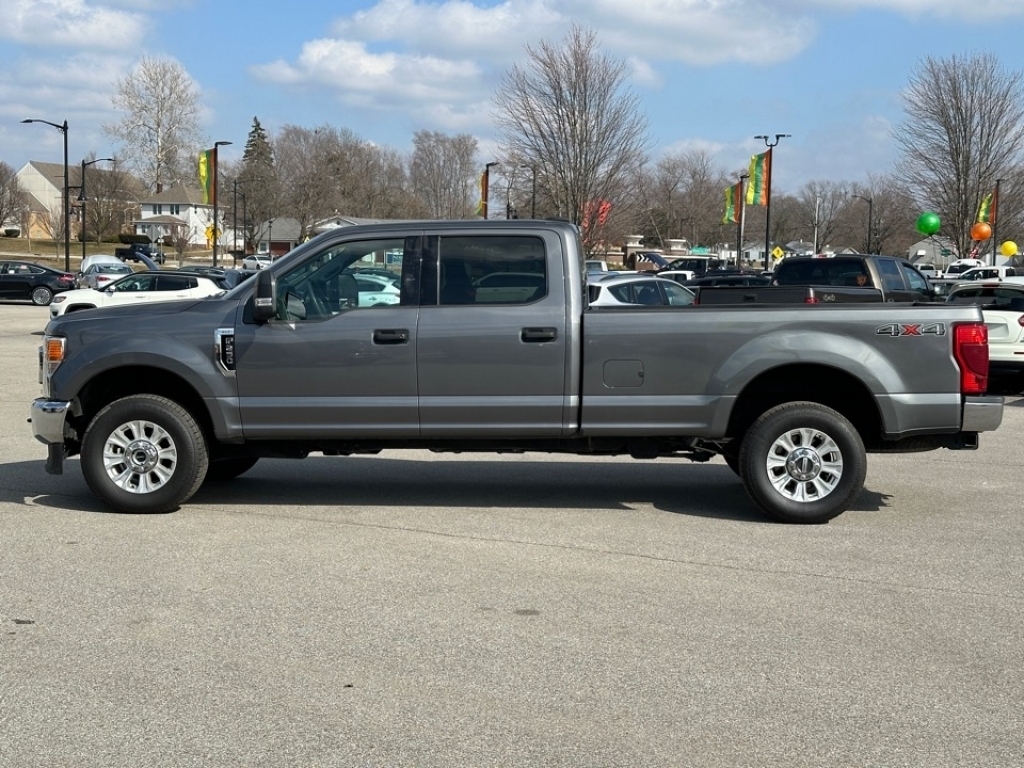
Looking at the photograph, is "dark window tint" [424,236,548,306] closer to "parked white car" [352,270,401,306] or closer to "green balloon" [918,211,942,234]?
"parked white car" [352,270,401,306]

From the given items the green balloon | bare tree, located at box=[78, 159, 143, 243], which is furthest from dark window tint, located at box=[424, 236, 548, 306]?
bare tree, located at box=[78, 159, 143, 243]

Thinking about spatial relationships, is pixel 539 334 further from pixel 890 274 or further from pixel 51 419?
pixel 890 274

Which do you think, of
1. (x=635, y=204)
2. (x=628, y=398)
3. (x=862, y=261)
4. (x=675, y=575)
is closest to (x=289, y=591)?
(x=675, y=575)

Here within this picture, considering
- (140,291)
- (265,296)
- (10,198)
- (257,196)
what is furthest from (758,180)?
(10,198)

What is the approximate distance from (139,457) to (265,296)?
148 centimetres

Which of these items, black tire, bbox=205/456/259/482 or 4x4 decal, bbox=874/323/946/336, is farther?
black tire, bbox=205/456/259/482

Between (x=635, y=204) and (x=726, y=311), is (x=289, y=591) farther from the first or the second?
(x=635, y=204)

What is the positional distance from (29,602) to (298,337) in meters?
2.62

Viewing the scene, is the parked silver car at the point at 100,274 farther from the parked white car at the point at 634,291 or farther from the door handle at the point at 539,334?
the door handle at the point at 539,334

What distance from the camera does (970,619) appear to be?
5.71 m

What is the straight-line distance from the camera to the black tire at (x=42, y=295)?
39.3 meters

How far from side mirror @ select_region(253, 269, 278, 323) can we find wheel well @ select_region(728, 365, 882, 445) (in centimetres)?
326

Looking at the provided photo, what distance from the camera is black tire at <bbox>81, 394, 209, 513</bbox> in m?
7.86

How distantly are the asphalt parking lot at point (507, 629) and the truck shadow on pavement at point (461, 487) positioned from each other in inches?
1.9
